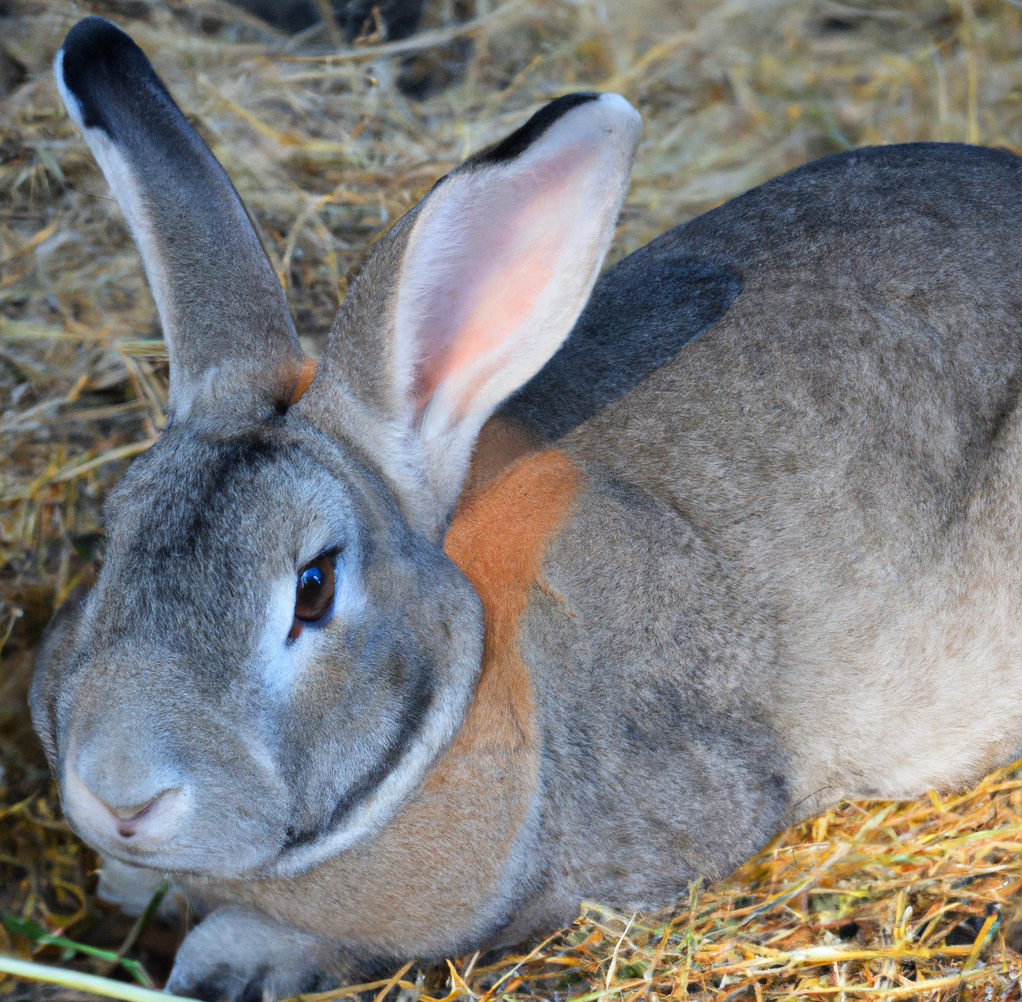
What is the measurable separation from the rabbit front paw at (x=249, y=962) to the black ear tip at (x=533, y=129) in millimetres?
1911

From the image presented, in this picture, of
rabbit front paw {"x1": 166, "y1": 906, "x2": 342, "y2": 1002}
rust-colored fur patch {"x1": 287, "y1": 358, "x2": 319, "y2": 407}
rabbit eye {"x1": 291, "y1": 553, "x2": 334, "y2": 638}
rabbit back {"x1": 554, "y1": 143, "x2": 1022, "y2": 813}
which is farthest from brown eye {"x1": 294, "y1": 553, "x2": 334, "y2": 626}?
rabbit front paw {"x1": 166, "y1": 906, "x2": 342, "y2": 1002}

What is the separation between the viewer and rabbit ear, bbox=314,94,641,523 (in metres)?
2.22

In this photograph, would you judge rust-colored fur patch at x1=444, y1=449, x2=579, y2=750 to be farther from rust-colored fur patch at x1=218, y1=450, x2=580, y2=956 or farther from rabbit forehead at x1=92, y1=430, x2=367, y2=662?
rabbit forehead at x1=92, y1=430, x2=367, y2=662

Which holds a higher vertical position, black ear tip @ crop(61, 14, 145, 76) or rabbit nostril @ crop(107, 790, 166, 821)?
black ear tip @ crop(61, 14, 145, 76)

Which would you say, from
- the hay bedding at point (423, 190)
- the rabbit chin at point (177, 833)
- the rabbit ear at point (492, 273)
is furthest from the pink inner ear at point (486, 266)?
the hay bedding at point (423, 190)

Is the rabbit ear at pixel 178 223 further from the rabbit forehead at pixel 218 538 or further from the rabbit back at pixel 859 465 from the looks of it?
the rabbit back at pixel 859 465

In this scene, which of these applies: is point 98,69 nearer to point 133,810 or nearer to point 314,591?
point 314,591

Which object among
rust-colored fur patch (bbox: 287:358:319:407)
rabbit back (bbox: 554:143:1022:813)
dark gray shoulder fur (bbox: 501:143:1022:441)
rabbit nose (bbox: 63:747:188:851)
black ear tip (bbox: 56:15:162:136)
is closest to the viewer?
rabbit nose (bbox: 63:747:188:851)

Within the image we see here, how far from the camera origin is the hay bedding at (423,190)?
282 cm

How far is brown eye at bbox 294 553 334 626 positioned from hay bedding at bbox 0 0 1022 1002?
40.9 inches

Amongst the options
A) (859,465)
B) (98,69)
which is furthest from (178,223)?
(859,465)

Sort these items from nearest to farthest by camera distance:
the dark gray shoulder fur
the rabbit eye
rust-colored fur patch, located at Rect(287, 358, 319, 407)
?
the rabbit eye, rust-colored fur patch, located at Rect(287, 358, 319, 407), the dark gray shoulder fur

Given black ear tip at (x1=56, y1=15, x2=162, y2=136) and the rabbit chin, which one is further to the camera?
black ear tip at (x1=56, y1=15, x2=162, y2=136)

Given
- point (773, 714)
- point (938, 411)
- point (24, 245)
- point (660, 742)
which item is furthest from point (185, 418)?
point (24, 245)
